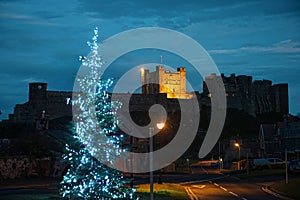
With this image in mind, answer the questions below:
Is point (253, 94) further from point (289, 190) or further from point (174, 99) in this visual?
point (289, 190)

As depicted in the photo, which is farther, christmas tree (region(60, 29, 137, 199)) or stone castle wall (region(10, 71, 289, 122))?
stone castle wall (region(10, 71, 289, 122))

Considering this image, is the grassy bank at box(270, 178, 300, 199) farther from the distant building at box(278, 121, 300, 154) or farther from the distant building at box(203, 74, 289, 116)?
the distant building at box(203, 74, 289, 116)

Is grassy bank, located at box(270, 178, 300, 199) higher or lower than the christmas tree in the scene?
lower

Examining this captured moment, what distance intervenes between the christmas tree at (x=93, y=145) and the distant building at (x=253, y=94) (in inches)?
4600

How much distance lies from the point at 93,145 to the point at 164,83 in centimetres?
11652

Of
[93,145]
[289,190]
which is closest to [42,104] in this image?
[289,190]

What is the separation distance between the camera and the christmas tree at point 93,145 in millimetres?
16938

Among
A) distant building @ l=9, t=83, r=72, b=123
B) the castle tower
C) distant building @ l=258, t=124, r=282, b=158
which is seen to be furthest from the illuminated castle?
distant building @ l=258, t=124, r=282, b=158

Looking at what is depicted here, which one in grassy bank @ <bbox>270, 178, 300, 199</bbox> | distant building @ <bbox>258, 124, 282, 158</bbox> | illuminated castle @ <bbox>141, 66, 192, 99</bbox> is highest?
illuminated castle @ <bbox>141, 66, 192, 99</bbox>

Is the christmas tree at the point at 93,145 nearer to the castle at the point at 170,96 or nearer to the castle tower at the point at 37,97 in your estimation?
the castle at the point at 170,96

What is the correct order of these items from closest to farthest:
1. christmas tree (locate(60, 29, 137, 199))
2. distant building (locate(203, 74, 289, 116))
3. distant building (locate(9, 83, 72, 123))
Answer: christmas tree (locate(60, 29, 137, 199)) → distant building (locate(9, 83, 72, 123)) → distant building (locate(203, 74, 289, 116))

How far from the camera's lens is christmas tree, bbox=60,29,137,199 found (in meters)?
16.9

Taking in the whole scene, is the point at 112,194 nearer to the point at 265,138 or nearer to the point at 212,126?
the point at 265,138

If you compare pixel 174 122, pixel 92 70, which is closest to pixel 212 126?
pixel 174 122
